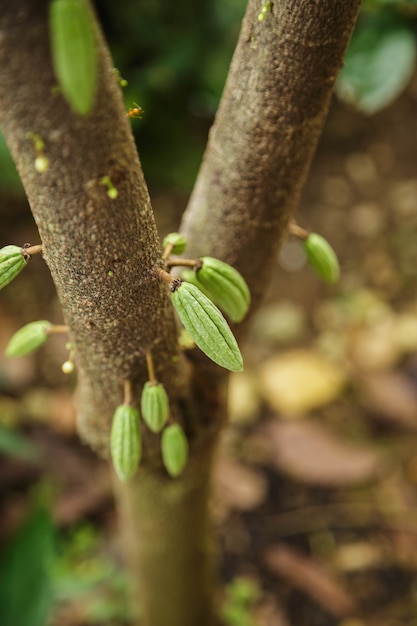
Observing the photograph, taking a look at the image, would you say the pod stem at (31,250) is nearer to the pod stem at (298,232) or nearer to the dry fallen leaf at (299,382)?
the pod stem at (298,232)

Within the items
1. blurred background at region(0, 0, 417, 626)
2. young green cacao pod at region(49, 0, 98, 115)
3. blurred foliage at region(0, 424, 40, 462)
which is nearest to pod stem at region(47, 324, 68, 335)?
young green cacao pod at region(49, 0, 98, 115)

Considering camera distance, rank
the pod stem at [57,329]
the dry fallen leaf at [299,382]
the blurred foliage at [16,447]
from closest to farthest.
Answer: the pod stem at [57,329] → the blurred foliage at [16,447] → the dry fallen leaf at [299,382]

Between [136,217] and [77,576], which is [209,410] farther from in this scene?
[77,576]

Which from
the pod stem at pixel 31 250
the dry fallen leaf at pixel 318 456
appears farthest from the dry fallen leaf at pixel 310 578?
the pod stem at pixel 31 250

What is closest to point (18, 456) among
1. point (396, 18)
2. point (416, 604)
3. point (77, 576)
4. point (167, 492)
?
point (77, 576)

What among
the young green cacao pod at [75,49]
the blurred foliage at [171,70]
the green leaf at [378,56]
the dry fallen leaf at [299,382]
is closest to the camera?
the young green cacao pod at [75,49]

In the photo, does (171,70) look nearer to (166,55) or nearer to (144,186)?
(166,55)
